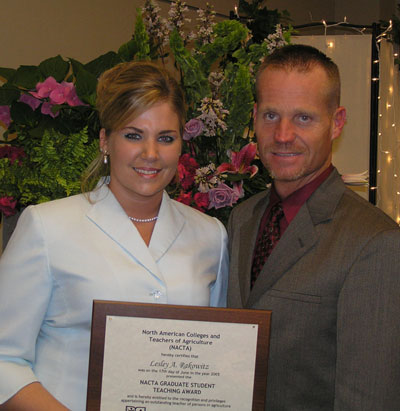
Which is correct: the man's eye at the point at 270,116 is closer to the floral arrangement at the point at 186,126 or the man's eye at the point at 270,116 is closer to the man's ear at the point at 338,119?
the man's ear at the point at 338,119

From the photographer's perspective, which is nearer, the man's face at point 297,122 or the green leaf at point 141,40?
the man's face at point 297,122

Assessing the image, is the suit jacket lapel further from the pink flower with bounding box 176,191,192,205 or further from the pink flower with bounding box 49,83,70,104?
the pink flower with bounding box 49,83,70,104

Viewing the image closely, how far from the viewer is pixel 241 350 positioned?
4.85ft

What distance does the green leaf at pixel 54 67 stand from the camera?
218 centimetres

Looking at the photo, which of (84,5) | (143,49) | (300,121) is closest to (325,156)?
(300,121)

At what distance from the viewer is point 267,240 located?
175 centimetres

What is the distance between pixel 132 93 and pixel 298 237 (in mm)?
641

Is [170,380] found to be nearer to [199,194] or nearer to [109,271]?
[109,271]

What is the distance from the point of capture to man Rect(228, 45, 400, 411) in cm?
142

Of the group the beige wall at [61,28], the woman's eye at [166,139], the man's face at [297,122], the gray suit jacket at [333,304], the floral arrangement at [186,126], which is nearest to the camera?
the gray suit jacket at [333,304]

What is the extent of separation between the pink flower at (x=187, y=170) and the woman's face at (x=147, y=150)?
336 millimetres

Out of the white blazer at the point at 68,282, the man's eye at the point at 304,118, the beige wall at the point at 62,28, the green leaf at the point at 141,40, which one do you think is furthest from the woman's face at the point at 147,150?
the beige wall at the point at 62,28

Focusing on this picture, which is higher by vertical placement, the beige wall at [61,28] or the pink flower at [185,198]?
the beige wall at [61,28]

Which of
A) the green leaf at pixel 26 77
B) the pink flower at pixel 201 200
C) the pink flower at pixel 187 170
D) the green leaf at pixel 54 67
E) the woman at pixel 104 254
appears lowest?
the woman at pixel 104 254
